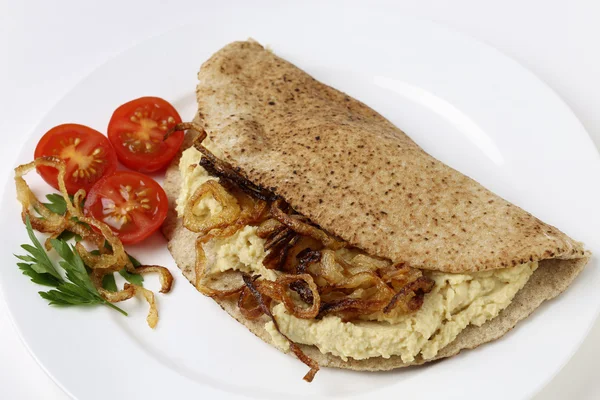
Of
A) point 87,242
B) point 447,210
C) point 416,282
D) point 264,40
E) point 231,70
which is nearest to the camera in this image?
point 416,282

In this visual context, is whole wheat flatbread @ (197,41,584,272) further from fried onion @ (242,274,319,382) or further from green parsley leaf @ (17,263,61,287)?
green parsley leaf @ (17,263,61,287)

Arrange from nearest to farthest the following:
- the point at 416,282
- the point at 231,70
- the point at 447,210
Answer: the point at 416,282 → the point at 447,210 → the point at 231,70

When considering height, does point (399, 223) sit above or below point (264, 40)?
below

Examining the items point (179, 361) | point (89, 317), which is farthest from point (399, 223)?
point (89, 317)

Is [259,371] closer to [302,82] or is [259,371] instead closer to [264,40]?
[302,82]

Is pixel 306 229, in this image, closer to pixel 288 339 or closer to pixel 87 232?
pixel 288 339

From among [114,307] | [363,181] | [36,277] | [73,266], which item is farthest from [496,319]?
[36,277]

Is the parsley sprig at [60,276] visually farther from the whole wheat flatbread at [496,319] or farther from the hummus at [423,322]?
the hummus at [423,322]

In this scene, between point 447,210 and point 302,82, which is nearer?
point 447,210
